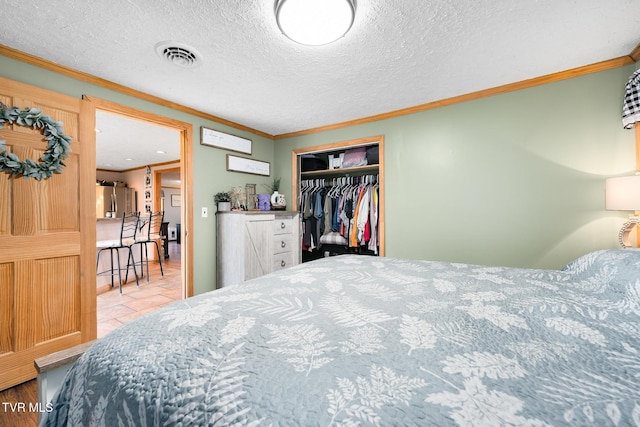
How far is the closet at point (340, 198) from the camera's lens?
11.0 feet

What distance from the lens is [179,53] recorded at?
6.03 ft

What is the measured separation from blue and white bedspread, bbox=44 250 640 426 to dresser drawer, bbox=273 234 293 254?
84.9 inches

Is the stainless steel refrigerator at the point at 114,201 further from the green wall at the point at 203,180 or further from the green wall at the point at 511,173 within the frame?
the green wall at the point at 511,173

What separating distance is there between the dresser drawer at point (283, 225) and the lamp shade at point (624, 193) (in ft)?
9.39

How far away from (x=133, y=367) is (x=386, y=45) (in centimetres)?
207

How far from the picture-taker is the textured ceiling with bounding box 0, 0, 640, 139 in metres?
1.47

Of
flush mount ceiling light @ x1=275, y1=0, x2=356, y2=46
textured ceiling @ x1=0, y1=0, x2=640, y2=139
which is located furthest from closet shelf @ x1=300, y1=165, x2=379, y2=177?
flush mount ceiling light @ x1=275, y1=0, x2=356, y2=46

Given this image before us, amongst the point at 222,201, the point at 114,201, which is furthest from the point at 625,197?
the point at 114,201

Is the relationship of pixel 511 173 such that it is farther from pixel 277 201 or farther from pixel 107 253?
pixel 107 253

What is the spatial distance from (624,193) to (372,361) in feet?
6.98

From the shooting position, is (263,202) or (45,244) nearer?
(45,244)

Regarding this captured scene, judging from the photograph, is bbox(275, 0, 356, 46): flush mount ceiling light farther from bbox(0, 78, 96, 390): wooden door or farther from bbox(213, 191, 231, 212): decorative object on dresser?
bbox(213, 191, 231, 212): decorative object on dresser

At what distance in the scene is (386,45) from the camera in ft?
5.84

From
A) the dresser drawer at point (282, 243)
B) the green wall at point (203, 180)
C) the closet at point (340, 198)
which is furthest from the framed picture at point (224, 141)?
the dresser drawer at point (282, 243)
